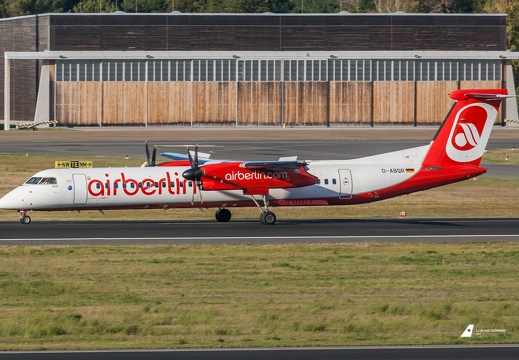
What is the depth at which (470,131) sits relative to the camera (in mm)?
42125

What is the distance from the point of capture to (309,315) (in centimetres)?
2386

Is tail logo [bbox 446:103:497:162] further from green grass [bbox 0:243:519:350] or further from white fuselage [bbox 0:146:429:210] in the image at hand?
green grass [bbox 0:243:519:350]

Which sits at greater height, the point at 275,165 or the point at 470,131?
the point at 470,131

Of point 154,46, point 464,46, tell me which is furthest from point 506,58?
point 154,46

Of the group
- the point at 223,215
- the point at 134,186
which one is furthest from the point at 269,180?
the point at 134,186

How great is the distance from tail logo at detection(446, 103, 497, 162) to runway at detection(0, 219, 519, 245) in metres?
2.95

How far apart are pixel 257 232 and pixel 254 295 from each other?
38.1 ft

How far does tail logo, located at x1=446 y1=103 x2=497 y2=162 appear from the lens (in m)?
41.9

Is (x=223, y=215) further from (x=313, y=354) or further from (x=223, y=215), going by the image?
(x=313, y=354)

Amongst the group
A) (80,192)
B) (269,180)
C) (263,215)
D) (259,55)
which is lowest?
(263,215)

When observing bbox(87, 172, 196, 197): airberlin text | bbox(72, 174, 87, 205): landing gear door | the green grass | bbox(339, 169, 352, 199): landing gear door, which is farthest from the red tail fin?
bbox(72, 174, 87, 205): landing gear door

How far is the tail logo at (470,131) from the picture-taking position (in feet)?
137

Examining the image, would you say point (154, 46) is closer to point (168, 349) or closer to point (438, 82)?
point (438, 82)

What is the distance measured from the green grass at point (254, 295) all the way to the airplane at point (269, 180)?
6.06 metres
